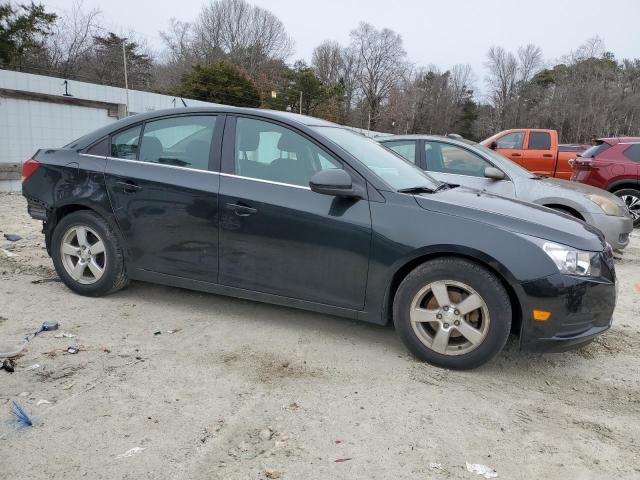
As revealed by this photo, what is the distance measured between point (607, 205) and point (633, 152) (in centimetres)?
371

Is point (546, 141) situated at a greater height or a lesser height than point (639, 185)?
greater

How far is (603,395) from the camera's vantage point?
3.06 meters

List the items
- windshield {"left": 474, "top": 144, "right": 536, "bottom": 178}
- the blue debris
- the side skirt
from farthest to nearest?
windshield {"left": 474, "top": 144, "right": 536, "bottom": 178} → the side skirt → the blue debris

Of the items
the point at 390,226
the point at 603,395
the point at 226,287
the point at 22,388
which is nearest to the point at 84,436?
the point at 22,388

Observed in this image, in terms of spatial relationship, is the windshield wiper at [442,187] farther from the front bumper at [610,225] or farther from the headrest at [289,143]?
the front bumper at [610,225]

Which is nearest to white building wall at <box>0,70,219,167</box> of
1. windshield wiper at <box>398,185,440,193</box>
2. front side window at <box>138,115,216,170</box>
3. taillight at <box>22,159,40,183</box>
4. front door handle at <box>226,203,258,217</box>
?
taillight at <box>22,159,40,183</box>

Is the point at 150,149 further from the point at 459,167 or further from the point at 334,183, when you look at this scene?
the point at 459,167

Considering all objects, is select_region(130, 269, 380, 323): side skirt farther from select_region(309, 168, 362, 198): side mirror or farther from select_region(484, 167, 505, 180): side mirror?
select_region(484, 167, 505, 180): side mirror

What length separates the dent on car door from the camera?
21.0 ft

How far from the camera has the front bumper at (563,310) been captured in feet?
9.77

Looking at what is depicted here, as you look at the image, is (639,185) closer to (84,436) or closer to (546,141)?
(546,141)

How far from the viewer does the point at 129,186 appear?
400 centimetres

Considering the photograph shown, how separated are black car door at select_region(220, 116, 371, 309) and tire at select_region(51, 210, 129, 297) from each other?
1.04 m

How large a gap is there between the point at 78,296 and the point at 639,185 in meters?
9.35
